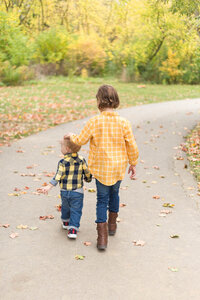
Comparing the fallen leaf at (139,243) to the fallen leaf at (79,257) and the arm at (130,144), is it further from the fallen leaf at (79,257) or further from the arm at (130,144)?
the arm at (130,144)

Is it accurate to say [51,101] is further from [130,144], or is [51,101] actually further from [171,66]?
[130,144]

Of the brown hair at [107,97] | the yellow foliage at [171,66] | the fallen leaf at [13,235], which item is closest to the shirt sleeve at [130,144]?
the brown hair at [107,97]

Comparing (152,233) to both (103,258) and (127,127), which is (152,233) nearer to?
(103,258)

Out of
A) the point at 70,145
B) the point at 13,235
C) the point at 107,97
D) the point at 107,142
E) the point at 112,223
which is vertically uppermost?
the point at 107,97

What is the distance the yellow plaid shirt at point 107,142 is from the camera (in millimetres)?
4223

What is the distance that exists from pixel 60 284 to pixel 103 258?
0.67 m

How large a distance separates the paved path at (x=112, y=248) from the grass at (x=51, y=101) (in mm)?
4659

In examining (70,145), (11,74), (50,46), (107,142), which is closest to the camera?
(107,142)

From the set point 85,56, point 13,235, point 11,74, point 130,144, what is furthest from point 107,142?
point 85,56

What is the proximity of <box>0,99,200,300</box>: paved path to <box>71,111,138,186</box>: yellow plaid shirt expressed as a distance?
32.2 inches

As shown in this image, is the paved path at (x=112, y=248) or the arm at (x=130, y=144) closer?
the paved path at (x=112, y=248)

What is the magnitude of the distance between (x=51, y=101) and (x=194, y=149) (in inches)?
391

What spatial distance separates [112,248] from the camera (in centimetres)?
438

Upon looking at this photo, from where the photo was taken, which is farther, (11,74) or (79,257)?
(11,74)
